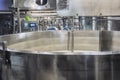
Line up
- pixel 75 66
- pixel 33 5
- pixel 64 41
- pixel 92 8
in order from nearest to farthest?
1. pixel 75 66
2. pixel 64 41
3. pixel 92 8
4. pixel 33 5

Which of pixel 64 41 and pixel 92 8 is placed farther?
pixel 92 8

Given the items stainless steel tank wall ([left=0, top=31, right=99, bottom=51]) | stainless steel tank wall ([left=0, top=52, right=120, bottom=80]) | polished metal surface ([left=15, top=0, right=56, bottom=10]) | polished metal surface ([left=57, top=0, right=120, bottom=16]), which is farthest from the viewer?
polished metal surface ([left=15, top=0, right=56, bottom=10])

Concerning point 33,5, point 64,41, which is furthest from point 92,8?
point 64,41

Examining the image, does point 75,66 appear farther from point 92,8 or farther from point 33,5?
point 33,5

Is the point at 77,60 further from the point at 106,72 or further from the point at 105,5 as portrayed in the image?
the point at 105,5

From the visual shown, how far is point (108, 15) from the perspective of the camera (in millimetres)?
8281

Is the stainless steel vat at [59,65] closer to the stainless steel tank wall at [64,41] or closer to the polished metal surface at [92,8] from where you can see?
the stainless steel tank wall at [64,41]

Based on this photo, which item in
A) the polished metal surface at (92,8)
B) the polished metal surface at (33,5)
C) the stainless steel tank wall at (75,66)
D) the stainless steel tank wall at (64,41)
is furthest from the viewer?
the polished metal surface at (33,5)

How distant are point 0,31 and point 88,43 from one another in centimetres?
584

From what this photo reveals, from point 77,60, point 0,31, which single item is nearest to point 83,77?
→ point 77,60

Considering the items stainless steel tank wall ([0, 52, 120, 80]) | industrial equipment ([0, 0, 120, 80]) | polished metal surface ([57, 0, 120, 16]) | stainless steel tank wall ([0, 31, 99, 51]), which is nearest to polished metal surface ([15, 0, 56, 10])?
industrial equipment ([0, 0, 120, 80])

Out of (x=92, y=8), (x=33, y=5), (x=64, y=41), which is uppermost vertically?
(x=33, y=5)

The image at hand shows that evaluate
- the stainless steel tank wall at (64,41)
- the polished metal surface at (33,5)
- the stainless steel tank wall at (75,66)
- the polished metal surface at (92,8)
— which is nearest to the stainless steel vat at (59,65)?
the stainless steel tank wall at (75,66)

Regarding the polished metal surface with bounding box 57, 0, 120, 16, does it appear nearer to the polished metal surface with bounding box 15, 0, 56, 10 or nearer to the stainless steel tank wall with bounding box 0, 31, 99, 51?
the polished metal surface with bounding box 15, 0, 56, 10
